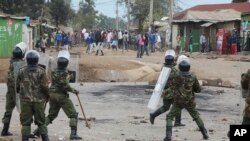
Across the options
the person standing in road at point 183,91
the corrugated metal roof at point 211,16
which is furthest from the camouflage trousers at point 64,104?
the corrugated metal roof at point 211,16

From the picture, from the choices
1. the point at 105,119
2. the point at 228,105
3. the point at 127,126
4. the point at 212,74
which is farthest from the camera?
the point at 212,74

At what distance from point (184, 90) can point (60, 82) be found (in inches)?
90.0

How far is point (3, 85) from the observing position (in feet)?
69.1

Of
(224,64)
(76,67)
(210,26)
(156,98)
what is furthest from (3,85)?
(210,26)

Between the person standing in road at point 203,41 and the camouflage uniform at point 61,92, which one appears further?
the person standing in road at point 203,41

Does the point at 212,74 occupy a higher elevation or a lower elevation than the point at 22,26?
lower

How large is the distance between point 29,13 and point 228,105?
45545 millimetres

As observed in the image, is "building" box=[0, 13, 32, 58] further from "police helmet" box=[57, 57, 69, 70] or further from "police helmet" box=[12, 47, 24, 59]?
"police helmet" box=[57, 57, 69, 70]

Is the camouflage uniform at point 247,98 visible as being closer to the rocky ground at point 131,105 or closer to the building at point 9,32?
the rocky ground at point 131,105

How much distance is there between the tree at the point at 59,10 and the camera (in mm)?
66850

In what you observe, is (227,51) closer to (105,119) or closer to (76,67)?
(76,67)

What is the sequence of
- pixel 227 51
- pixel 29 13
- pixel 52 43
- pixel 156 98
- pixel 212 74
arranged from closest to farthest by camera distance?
pixel 156 98 < pixel 212 74 < pixel 227 51 < pixel 52 43 < pixel 29 13

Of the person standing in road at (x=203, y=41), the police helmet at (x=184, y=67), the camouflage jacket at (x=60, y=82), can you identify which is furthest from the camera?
the person standing in road at (x=203, y=41)

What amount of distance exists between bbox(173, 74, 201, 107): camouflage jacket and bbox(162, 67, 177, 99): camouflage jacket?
0.12 meters
